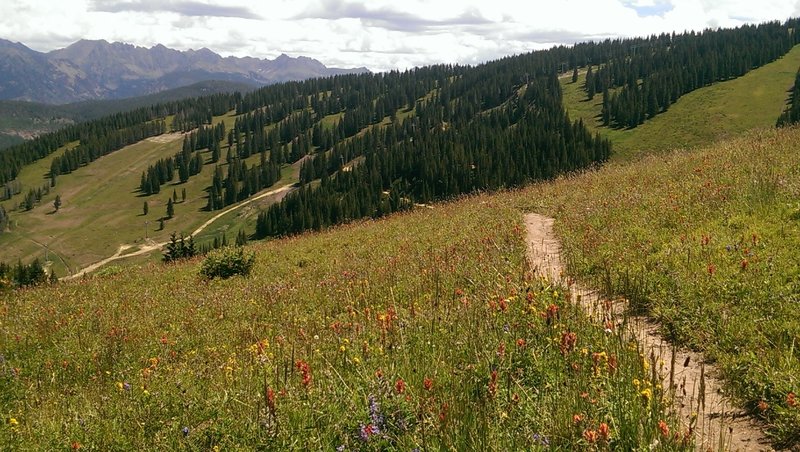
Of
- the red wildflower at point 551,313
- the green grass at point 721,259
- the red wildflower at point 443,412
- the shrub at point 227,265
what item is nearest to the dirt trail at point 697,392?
the green grass at point 721,259

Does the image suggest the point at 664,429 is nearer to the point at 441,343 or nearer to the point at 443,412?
the point at 443,412

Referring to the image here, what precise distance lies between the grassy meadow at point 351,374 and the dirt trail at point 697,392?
30cm

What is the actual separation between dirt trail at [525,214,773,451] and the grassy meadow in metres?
0.30

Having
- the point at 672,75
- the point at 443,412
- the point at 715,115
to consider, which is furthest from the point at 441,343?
the point at 672,75

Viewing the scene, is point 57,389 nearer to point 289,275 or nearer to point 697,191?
point 289,275

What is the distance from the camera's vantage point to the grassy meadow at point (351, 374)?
438 cm

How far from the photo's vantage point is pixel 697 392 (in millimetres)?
5680

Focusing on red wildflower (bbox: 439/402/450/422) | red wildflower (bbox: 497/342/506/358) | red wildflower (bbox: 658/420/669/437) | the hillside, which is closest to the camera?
red wildflower (bbox: 658/420/669/437)

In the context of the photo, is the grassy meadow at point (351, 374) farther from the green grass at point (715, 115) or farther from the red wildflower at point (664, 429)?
the green grass at point (715, 115)

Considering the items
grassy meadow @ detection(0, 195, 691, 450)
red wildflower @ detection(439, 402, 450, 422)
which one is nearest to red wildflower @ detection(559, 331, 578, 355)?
grassy meadow @ detection(0, 195, 691, 450)

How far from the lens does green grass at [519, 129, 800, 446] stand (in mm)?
5750

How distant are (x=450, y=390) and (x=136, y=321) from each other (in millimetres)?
9506

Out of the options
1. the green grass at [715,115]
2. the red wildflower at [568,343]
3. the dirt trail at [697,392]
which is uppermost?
the green grass at [715,115]

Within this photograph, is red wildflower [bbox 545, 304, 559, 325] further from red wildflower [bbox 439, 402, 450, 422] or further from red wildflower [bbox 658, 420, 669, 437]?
red wildflower [bbox 658, 420, 669, 437]
